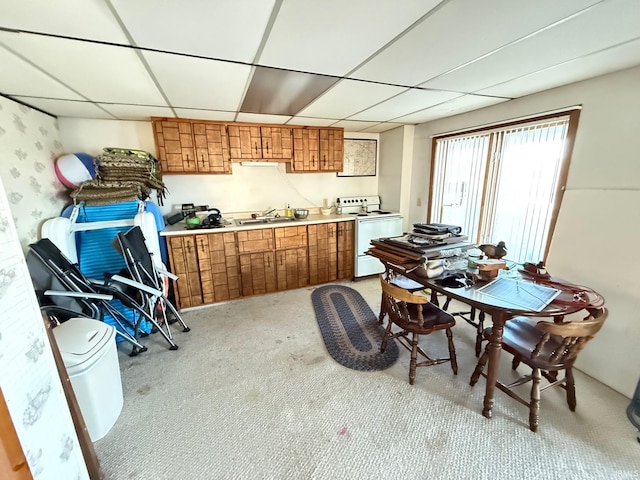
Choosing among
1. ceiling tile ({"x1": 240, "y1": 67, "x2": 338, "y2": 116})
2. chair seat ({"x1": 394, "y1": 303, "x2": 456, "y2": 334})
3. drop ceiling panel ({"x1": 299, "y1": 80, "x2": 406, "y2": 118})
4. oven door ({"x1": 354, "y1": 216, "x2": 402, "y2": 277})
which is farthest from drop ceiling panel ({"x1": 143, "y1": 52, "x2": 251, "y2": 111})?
oven door ({"x1": 354, "y1": 216, "x2": 402, "y2": 277})

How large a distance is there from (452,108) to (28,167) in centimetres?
420

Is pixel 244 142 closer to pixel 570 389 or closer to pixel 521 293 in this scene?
pixel 521 293

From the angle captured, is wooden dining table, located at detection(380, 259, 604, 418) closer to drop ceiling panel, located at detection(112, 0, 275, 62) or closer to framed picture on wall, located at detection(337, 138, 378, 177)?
drop ceiling panel, located at detection(112, 0, 275, 62)

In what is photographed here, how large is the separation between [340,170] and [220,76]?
7.98ft

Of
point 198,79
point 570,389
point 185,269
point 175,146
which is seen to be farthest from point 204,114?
point 570,389

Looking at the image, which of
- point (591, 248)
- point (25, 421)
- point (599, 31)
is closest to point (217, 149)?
point (25, 421)

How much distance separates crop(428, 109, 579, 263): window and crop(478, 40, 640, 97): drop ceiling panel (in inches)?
11.5

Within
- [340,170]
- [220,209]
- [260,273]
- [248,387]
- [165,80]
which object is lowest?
[248,387]

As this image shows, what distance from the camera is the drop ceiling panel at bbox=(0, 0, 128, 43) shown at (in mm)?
1054

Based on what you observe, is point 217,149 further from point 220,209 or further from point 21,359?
point 21,359

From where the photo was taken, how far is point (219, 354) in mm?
2389

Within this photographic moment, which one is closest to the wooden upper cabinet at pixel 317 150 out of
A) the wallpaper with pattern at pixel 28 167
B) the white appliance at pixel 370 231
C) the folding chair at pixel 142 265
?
the white appliance at pixel 370 231

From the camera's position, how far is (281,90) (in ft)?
7.06

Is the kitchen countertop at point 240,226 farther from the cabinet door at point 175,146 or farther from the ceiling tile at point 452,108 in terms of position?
the ceiling tile at point 452,108
